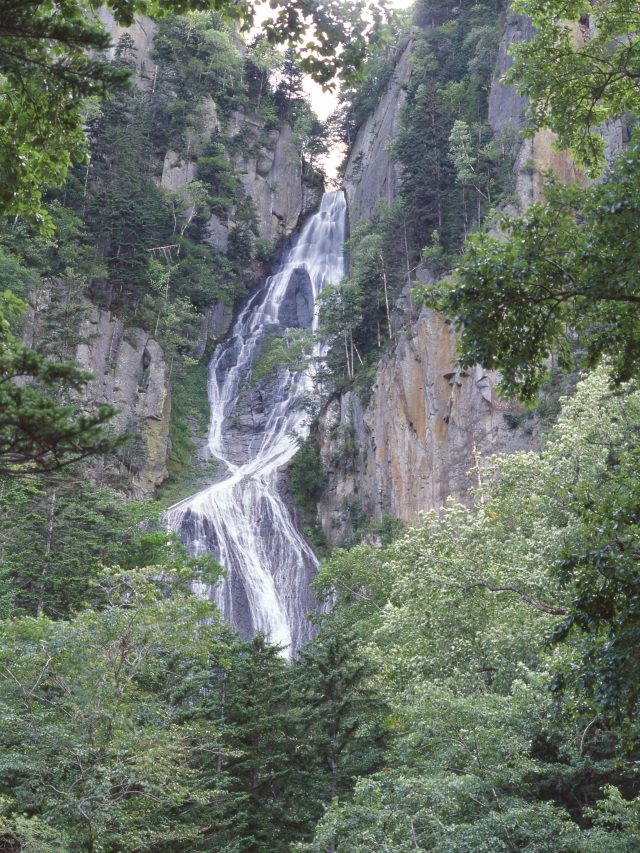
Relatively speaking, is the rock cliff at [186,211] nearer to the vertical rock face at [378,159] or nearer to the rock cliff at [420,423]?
the vertical rock face at [378,159]

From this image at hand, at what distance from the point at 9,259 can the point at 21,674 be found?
28333 millimetres

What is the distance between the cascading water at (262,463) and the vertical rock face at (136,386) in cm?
328

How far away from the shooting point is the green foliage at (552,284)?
7.06m

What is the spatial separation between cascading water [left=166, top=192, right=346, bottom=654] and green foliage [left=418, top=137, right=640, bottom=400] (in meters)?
14.5

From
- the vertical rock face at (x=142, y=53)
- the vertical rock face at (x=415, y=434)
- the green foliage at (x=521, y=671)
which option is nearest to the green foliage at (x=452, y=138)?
the vertical rock face at (x=415, y=434)

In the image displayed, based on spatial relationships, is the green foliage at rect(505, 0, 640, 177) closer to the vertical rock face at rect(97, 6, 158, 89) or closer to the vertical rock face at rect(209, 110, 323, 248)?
the vertical rock face at rect(209, 110, 323, 248)

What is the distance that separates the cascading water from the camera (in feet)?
104

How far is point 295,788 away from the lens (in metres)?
13.9

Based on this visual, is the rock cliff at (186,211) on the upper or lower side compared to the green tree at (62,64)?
upper

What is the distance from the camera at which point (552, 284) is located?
7.60 meters

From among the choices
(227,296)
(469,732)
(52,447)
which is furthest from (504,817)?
(227,296)

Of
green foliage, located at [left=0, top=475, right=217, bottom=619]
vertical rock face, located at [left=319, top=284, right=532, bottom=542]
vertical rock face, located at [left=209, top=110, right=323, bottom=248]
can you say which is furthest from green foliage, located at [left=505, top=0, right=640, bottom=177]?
vertical rock face, located at [left=209, top=110, right=323, bottom=248]

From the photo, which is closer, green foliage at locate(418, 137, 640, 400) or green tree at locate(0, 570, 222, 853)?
green foliage at locate(418, 137, 640, 400)

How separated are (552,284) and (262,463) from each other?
35905 millimetres
